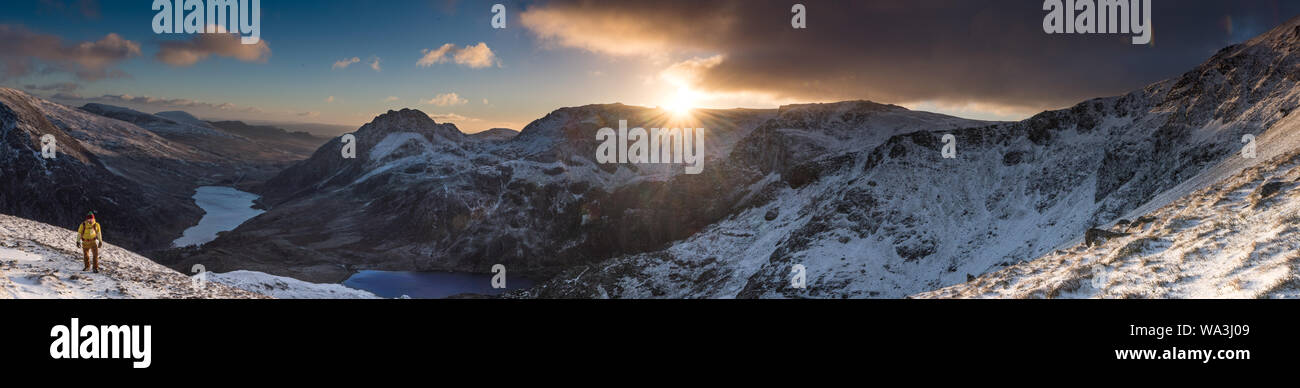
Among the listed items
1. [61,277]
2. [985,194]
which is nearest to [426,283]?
[985,194]

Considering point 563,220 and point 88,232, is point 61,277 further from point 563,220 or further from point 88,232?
point 563,220

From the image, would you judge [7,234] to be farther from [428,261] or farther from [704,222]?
[428,261]

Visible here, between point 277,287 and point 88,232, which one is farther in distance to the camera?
point 277,287

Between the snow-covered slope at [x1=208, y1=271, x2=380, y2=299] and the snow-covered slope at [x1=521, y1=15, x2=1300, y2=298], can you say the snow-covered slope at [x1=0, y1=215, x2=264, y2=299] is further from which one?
the snow-covered slope at [x1=521, y1=15, x2=1300, y2=298]

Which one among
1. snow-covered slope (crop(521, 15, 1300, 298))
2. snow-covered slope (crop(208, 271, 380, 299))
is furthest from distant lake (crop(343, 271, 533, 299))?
snow-covered slope (crop(208, 271, 380, 299))

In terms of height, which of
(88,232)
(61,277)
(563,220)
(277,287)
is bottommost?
(563,220)
